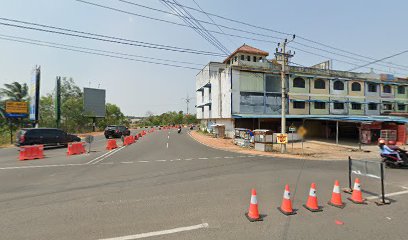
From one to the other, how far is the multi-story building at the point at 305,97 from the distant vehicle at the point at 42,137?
1831 cm

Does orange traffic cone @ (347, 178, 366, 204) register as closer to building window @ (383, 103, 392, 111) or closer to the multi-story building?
the multi-story building

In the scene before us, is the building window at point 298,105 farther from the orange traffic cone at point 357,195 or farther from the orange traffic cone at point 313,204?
the orange traffic cone at point 313,204

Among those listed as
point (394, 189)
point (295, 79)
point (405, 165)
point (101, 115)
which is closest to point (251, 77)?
point (295, 79)

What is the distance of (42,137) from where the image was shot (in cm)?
1730

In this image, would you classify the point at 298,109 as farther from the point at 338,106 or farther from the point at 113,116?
the point at 113,116

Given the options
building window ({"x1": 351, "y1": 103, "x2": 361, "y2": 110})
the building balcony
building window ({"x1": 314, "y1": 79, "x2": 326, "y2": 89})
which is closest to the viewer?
the building balcony

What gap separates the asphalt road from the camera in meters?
4.03

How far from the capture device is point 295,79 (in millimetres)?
30797

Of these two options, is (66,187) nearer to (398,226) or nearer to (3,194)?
(3,194)

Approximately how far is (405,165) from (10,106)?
38768mm

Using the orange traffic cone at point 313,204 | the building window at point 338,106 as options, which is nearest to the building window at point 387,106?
the building window at point 338,106

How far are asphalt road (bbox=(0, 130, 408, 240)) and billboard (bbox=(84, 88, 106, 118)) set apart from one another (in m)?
41.7

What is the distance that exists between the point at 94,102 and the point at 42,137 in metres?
33.3

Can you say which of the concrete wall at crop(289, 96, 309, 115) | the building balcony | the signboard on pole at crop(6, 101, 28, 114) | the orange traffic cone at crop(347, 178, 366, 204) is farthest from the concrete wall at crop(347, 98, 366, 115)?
the signboard on pole at crop(6, 101, 28, 114)
